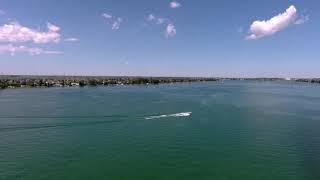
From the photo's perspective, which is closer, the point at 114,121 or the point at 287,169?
the point at 287,169

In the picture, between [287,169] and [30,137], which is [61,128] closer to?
[30,137]

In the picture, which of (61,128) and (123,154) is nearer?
(123,154)

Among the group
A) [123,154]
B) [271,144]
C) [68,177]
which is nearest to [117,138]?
[123,154]

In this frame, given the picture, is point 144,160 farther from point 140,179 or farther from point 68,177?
point 68,177

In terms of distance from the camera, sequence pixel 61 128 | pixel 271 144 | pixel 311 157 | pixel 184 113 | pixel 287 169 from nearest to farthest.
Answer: pixel 287 169
pixel 311 157
pixel 271 144
pixel 61 128
pixel 184 113

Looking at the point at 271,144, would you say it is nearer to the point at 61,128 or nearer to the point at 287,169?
the point at 287,169

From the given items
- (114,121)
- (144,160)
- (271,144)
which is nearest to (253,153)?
(271,144)

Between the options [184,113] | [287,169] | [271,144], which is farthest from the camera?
[184,113]

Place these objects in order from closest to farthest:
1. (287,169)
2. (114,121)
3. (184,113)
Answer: (287,169)
(114,121)
(184,113)

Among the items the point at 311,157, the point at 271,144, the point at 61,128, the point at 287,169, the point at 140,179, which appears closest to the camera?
the point at 140,179
